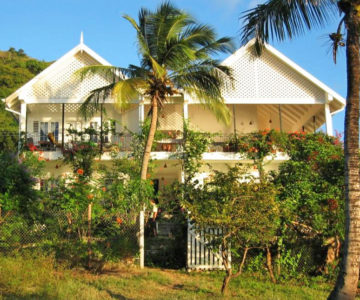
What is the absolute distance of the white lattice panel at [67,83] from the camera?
1766 cm

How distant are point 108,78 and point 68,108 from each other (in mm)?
2896

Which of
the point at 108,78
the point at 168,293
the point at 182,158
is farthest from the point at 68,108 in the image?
the point at 168,293

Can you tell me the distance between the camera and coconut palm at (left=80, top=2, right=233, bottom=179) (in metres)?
13.5

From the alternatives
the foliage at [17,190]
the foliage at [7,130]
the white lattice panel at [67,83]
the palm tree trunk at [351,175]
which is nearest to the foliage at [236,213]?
the palm tree trunk at [351,175]

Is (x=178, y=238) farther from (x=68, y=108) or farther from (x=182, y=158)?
(x=68, y=108)

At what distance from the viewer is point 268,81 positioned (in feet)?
58.2

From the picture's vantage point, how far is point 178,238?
11906 millimetres

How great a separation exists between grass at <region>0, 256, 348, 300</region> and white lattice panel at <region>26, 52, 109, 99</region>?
30.1ft

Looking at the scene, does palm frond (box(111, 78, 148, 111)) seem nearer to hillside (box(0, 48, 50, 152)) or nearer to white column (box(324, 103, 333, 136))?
white column (box(324, 103, 333, 136))

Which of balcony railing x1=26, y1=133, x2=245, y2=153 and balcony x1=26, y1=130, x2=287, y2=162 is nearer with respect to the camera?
balcony x1=26, y1=130, x2=287, y2=162

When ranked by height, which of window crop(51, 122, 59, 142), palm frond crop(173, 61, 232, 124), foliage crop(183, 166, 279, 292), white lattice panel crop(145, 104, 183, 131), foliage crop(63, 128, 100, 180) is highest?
palm frond crop(173, 61, 232, 124)

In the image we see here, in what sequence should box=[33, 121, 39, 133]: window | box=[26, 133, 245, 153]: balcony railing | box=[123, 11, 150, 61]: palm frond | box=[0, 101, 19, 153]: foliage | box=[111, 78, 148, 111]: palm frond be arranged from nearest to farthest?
box=[111, 78, 148, 111]: palm frond
box=[123, 11, 150, 61]: palm frond
box=[26, 133, 245, 153]: balcony railing
box=[33, 121, 39, 133]: window
box=[0, 101, 19, 153]: foliage

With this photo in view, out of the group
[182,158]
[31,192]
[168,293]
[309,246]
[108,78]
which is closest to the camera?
[168,293]

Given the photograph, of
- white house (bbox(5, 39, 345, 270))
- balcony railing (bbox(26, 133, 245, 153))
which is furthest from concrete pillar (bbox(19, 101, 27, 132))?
balcony railing (bbox(26, 133, 245, 153))
